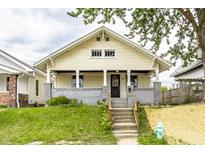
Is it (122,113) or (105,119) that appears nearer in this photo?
(105,119)

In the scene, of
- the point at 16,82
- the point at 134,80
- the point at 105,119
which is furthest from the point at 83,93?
the point at 105,119

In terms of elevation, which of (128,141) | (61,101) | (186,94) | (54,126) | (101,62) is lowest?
(128,141)

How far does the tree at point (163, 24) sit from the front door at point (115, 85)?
3.19m

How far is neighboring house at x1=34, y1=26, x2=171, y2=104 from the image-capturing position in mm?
25906

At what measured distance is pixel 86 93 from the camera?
26.0 metres

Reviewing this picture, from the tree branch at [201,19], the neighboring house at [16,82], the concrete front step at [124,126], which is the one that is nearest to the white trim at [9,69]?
the neighboring house at [16,82]

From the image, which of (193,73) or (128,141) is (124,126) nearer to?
(128,141)

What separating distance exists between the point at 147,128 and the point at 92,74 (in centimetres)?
1013

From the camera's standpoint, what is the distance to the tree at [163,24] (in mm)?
23275

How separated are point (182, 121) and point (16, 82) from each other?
39.9 feet

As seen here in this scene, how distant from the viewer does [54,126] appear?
62.6 ft

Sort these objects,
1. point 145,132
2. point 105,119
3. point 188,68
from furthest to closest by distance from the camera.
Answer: point 188,68, point 105,119, point 145,132

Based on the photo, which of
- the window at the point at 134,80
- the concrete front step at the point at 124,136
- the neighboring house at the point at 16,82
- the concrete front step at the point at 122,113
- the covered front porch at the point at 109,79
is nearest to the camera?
the concrete front step at the point at 124,136

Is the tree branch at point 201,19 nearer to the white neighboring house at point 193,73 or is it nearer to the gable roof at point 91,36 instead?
the gable roof at point 91,36
